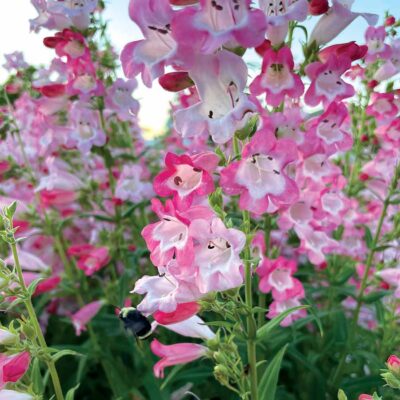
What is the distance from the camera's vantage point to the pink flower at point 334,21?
136cm

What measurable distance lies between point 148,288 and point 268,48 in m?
0.71

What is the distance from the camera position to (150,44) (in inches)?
44.9

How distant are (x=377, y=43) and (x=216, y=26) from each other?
1349 millimetres

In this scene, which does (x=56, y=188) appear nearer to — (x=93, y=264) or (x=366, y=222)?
(x=93, y=264)

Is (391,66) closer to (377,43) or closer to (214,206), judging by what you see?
(377,43)

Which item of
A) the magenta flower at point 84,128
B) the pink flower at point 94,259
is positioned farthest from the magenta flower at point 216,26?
the pink flower at point 94,259

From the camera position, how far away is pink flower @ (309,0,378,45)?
1.36 metres

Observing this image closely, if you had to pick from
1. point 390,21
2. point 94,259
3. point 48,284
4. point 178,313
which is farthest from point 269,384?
point 390,21

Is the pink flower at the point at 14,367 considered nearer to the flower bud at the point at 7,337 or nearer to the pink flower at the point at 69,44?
the flower bud at the point at 7,337

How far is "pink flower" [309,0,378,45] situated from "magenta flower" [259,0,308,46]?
14 cm

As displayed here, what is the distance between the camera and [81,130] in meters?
2.59

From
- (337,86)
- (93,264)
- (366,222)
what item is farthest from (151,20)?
(366,222)

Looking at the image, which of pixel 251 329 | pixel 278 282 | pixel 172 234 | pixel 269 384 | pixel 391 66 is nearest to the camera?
pixel 172 234

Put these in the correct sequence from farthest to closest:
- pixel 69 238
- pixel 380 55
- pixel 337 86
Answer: pixel 69 238 → pixel 380 55 → pixel 337 86
